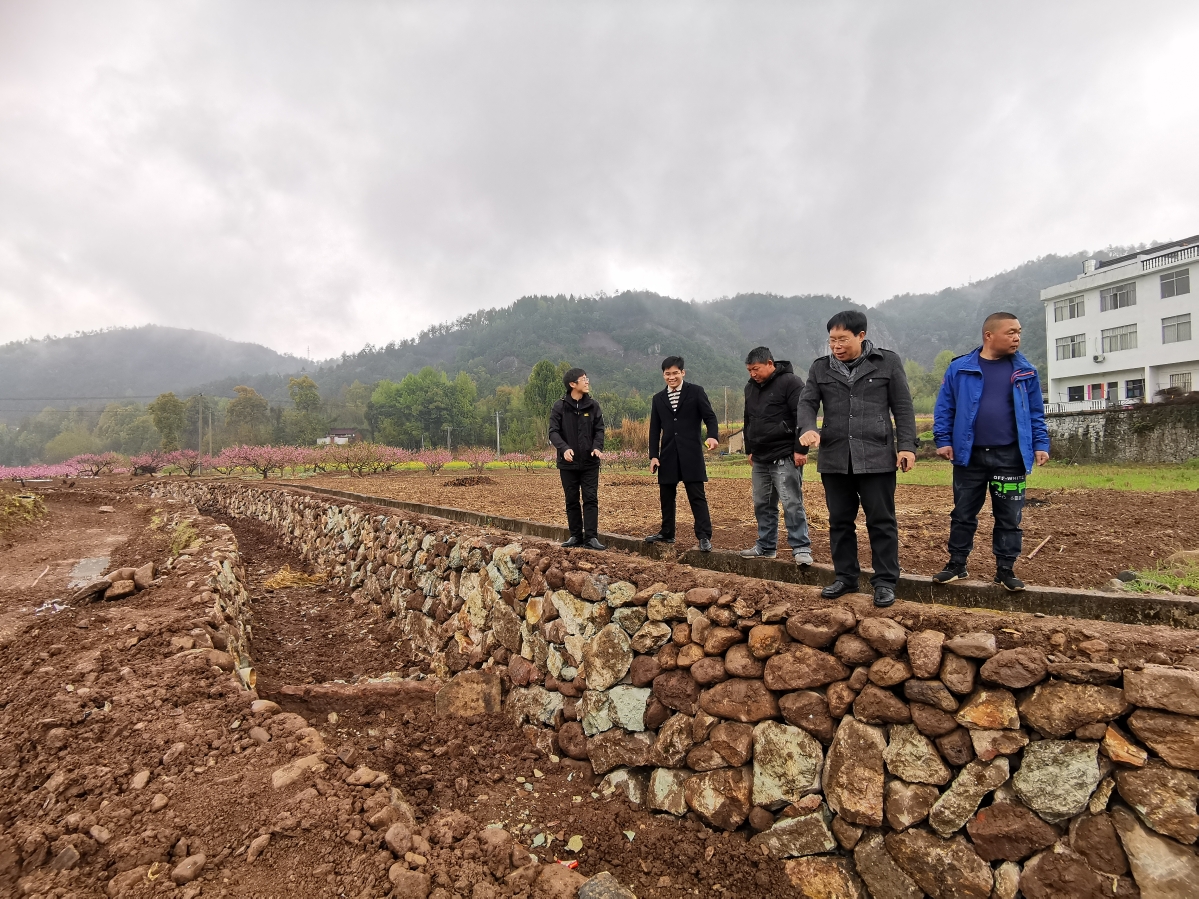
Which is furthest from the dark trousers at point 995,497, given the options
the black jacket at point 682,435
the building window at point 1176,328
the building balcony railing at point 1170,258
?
the building balcony railing at point 1170,258

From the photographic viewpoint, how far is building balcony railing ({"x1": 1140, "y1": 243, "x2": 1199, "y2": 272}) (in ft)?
88.8

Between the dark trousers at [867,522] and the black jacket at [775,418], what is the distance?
0.85 m

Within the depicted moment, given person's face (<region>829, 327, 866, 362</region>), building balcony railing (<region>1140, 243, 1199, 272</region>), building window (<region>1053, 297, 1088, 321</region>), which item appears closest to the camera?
person's face (<region>829, 327, 866, 362</region>)

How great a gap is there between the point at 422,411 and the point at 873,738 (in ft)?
239

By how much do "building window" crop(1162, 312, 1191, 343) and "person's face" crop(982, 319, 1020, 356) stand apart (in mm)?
35511

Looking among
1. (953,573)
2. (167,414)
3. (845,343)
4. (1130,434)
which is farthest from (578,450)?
(167,414)

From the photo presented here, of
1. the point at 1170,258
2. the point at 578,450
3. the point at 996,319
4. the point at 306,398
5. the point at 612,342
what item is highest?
the point at 612,342

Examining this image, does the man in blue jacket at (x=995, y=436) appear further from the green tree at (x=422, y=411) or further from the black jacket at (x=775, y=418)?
the green tree at (x=422, y=411)

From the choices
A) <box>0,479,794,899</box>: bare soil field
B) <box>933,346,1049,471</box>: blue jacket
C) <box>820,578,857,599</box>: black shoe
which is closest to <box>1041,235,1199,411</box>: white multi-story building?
<box>933,346,1049,471</box>: blue jacket

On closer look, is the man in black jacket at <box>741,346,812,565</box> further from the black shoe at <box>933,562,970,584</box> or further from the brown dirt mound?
the brown dirt mound

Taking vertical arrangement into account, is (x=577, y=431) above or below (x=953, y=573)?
above

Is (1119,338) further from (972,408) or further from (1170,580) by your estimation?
(972,408)

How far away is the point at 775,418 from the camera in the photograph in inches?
168

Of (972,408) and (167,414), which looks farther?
(167,414)
